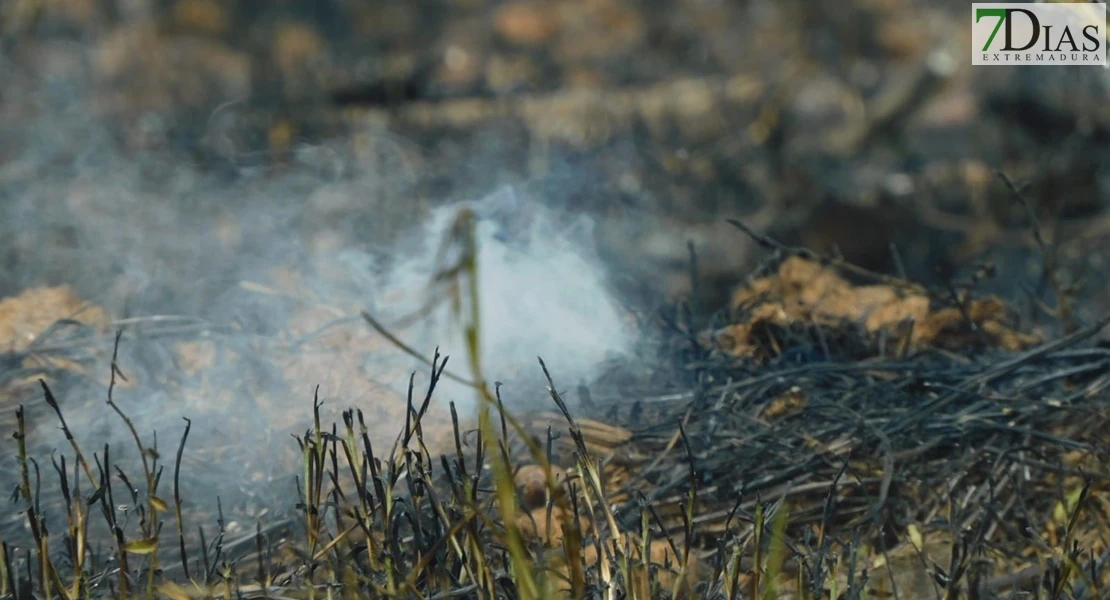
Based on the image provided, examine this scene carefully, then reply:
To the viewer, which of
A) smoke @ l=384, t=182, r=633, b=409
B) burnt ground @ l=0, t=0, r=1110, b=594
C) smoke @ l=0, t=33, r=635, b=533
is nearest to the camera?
smoke @ l=0, t=33, r=635, b=533

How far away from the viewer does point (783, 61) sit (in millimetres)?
9055


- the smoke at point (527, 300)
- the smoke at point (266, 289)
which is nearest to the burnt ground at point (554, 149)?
the smoke at point (266, 289)

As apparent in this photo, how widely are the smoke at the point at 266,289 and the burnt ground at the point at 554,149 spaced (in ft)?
0.08

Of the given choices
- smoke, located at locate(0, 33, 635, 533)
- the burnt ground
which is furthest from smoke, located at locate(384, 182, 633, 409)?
the burnt ground

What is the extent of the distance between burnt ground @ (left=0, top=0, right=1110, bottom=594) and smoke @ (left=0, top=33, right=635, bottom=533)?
2 centimetres

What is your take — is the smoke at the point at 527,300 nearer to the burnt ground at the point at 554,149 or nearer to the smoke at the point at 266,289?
the smoke at the point at 266,289

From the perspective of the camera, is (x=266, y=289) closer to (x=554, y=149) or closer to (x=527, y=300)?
(x=527, y=300)

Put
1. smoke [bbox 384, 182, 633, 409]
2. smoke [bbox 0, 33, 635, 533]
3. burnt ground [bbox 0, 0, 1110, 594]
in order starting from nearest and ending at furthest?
1. smoke [bbox 0, 33, 635, 533]
2. smoke [bbox 384, 182, 633, 409]
3. burnt ground [bbox 0, 0, 1110, 594]

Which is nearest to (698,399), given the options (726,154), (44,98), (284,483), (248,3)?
(284,483)

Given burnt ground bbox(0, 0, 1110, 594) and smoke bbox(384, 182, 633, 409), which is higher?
burnt ground bbox(0, 0, 1110, 594)

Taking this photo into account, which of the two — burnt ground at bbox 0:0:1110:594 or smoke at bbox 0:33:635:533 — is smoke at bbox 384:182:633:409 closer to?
smoke at bbox 0:33:635:533

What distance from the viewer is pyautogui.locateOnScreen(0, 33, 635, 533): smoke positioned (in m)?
3.21

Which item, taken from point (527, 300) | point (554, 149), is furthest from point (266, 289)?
point (554, 149)

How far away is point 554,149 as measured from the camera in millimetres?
7637
